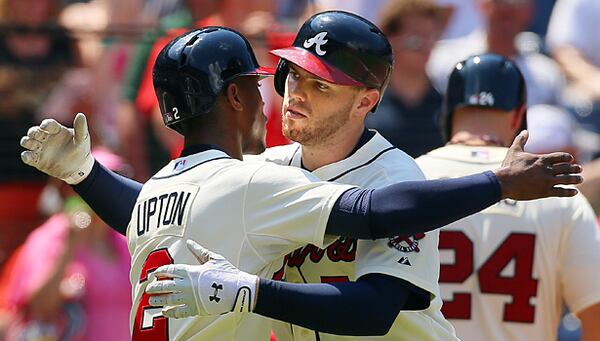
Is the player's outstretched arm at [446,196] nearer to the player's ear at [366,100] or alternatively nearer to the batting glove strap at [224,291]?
the batting glove strap at [224,291]

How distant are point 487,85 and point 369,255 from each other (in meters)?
1.56

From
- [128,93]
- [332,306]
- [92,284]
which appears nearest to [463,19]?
[128,93]

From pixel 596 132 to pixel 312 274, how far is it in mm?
4932

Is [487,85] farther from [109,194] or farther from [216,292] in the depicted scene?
[216,292]

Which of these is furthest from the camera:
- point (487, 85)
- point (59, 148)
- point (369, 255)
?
point (487, 85)

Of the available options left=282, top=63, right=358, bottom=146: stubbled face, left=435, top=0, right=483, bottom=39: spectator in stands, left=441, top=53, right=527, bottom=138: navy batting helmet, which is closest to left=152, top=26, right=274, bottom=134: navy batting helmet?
left=282, top=63, right=358, bottom=146: stubbled face

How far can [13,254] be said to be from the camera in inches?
304

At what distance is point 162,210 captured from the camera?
3926 millimetres

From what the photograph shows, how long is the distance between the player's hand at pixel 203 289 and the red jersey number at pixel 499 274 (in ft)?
4.76

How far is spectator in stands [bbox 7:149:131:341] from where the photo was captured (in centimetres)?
699

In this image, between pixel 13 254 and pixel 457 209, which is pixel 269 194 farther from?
pixel 13 254

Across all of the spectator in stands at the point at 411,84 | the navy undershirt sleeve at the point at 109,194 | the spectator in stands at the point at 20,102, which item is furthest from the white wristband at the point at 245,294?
the spectator in stands at the point at 411,84

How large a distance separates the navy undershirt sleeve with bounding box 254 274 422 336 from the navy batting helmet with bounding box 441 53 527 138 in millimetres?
1598

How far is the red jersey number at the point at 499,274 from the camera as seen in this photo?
191 inches
